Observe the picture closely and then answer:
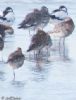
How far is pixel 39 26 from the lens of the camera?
2025mm

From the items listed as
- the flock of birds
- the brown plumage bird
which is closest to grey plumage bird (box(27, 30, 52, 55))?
the flock of birds

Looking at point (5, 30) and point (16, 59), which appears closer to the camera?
point (16, 59)

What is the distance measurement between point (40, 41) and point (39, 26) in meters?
0.11

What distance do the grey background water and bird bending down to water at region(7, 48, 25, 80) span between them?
0.02m

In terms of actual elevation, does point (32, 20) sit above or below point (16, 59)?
above

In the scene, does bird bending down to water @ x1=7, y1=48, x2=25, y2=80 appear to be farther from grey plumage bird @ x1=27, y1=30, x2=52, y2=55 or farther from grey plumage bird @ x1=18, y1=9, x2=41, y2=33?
A: grey plumage bird @ x1=18, y1=9, x2=41, y2=33

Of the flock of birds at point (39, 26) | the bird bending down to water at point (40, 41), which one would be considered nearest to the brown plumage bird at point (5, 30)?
the flock of birds at point (39, 26)

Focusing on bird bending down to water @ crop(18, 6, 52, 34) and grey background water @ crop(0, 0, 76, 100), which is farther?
bird bending down to water @ crop(18, 6, 52, 34)

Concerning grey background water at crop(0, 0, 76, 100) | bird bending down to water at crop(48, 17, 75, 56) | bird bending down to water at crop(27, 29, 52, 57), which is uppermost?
bird bending down to water at crop(48, 17, 75, 56)

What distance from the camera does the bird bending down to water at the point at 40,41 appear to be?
1.95m

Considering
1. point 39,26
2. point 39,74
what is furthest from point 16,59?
point 39,26

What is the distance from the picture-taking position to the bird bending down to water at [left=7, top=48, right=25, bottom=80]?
6.25 feet

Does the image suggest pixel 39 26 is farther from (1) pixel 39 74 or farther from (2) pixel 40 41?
(1) pixel 39 74

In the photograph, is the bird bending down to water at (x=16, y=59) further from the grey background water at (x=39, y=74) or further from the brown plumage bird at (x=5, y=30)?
the brown plumage bird at (x=5, y=30)
